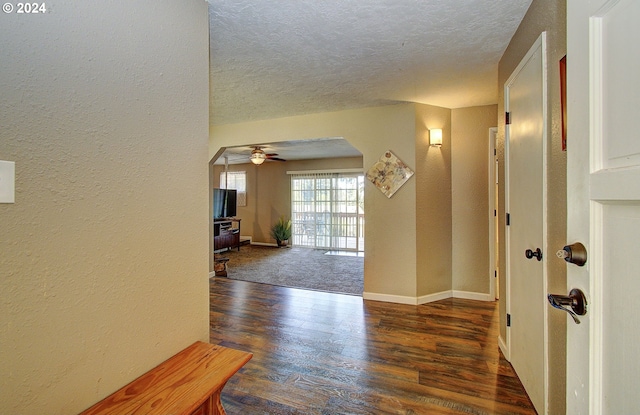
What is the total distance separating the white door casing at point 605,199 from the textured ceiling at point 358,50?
1140mm

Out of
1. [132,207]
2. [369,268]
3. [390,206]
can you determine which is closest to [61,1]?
[132,207]

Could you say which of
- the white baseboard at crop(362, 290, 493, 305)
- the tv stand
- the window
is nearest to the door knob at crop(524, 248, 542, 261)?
the white baseboard at crop(362, 290, 493, 305)

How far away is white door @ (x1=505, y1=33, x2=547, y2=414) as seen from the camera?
57.5 inches

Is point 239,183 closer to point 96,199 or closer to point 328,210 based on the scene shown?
point 328,210

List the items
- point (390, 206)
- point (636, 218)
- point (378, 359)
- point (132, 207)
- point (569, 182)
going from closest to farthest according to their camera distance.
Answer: point (636, 218) → point (569, 182) → point (132, 207) → point (378, 359) → point (390, 206)

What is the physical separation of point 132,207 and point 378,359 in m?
1.96

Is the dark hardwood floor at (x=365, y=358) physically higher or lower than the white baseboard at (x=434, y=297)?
lower

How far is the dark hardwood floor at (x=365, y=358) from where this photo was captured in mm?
1658

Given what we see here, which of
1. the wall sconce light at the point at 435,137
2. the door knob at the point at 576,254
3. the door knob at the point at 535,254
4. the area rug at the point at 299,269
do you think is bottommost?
the area rug at the point at 299,269

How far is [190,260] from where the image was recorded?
132 centimetres

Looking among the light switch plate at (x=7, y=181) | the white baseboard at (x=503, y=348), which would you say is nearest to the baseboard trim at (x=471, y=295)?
the white baseboard at (x=503, y=348)

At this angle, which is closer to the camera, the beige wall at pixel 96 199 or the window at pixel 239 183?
the beige wall at pixel 96 199

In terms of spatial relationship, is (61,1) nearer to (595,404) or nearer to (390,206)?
(595,404)

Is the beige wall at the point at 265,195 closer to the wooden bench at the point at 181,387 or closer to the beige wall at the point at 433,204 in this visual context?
the beige wall at the point at 433,204
